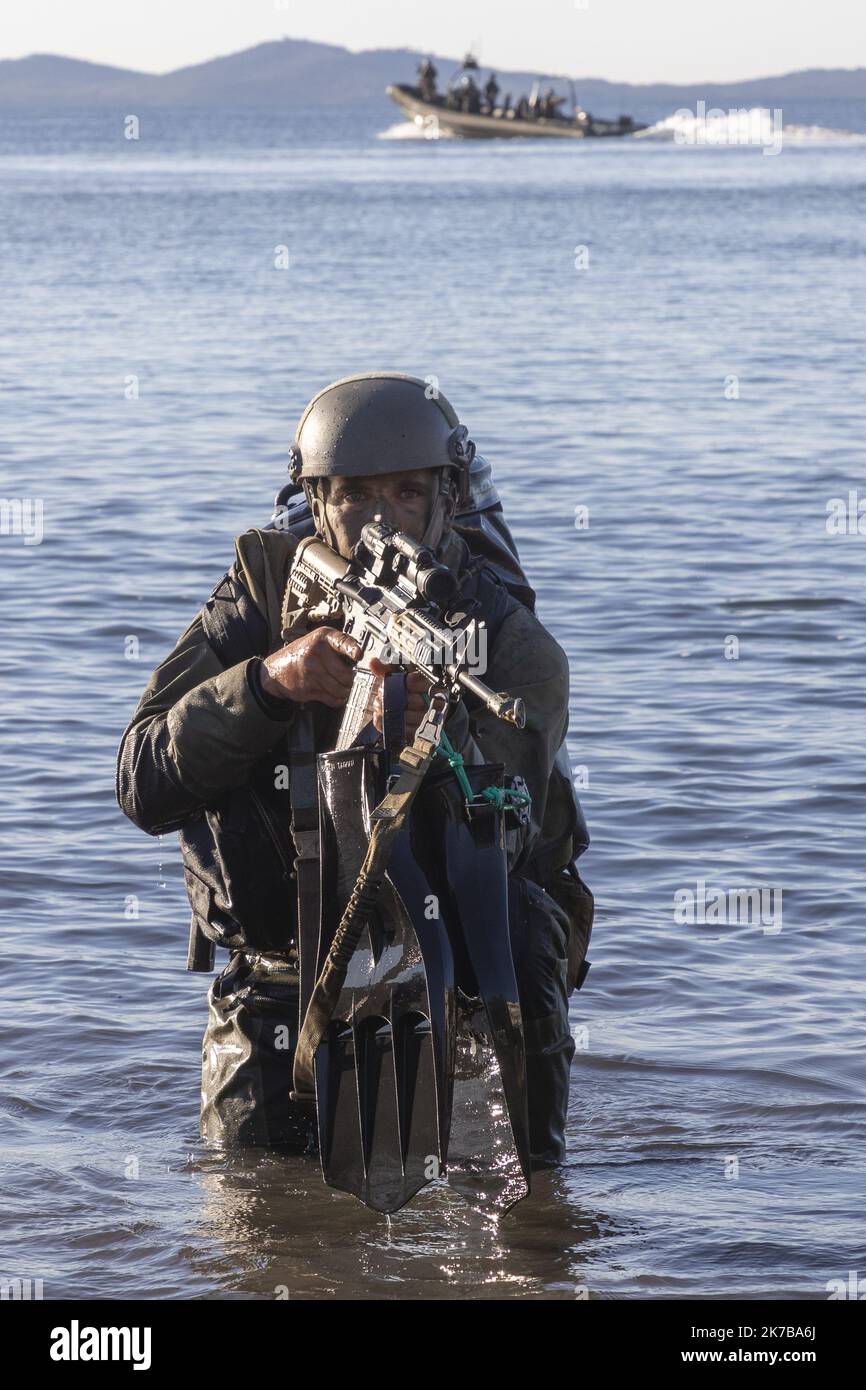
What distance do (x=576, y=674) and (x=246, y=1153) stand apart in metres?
5.67

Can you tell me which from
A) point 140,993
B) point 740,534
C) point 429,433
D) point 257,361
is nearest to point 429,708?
point 429,433

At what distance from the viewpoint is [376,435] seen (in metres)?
4.69

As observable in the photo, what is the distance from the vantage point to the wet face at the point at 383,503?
473cm

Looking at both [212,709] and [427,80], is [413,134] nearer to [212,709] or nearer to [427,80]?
[427,80]

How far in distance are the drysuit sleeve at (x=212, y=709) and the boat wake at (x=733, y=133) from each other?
10930 centimetres

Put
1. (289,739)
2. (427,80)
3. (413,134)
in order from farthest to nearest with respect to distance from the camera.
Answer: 1. (413,134)
2. (427,80)
3. (289,739)

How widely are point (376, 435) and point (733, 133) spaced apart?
138322mm

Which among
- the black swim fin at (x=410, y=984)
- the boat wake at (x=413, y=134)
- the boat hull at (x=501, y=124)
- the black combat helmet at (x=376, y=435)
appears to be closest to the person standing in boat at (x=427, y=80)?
the boat hull at (x=501, y=124)

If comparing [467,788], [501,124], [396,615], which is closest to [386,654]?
[396,615]

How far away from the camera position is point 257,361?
23547 mm

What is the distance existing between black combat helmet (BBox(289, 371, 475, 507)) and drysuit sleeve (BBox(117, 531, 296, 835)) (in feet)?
0.92

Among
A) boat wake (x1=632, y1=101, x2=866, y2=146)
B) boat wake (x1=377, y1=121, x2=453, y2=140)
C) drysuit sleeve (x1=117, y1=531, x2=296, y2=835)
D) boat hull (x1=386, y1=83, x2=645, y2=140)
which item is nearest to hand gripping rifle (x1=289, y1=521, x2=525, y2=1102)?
drysuit sleeve (x1=117, y1=531, x2=296, y2=835)

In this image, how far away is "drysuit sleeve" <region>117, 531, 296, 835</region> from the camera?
15.0 ft

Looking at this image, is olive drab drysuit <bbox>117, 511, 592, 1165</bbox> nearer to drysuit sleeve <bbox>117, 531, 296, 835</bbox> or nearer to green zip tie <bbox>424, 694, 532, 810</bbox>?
drysuit sleeve <bbox>117, 531, 296, 835</bbox>
